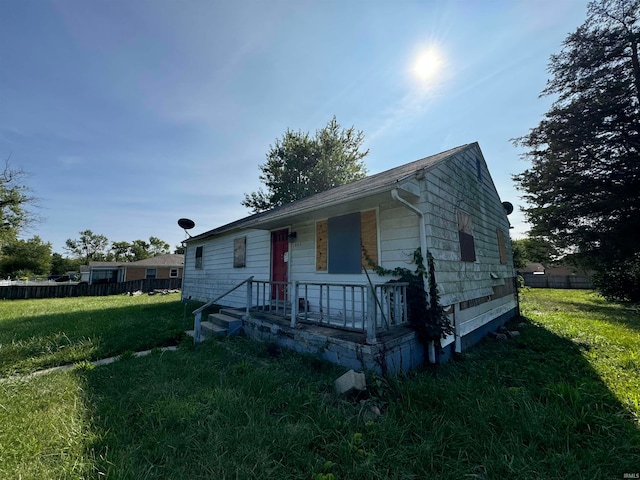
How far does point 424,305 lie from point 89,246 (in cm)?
7756

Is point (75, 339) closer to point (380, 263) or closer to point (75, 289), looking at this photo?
point (380, 263)

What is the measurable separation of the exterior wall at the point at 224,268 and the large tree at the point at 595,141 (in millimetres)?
15184

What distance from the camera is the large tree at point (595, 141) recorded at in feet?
37.2

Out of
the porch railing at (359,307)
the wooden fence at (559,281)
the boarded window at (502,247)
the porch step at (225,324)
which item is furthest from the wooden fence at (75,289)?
the wooden fence at (559,281)

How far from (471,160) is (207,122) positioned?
8.24 m

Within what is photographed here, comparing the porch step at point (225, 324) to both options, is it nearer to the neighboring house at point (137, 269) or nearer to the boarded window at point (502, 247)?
the boarded window at point (502, 247)

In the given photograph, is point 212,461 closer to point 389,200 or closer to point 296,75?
point 389,200

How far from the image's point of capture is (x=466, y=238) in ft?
19.6

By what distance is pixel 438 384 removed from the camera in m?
3.37

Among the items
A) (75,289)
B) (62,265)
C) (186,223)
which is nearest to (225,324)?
(186,223)

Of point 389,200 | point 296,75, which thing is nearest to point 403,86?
point 296,75

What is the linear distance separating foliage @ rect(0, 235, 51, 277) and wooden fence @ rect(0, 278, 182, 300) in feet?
98.0

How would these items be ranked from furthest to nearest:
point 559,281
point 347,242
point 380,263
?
point 559,281
point 347,242
point 380,263

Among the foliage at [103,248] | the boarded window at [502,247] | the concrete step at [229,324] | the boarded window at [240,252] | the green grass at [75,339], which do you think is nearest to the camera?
the green grass at [75,339]
